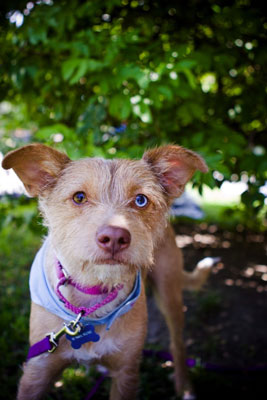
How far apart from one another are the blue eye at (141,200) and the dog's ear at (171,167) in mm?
337

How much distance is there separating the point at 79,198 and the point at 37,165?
1.38 feet

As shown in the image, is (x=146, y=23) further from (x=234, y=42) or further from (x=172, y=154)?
(x=172, y=154)

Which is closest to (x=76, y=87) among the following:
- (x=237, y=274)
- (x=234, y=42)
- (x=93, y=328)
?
(x=234, y=42)

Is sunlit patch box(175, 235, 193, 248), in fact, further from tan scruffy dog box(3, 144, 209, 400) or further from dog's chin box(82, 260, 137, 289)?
dog's chin box(82, 260, 137, 289)

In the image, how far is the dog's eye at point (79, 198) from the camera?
218cm

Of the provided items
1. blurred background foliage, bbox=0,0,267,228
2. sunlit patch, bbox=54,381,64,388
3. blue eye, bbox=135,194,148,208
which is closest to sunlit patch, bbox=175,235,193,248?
blurred background foliage, bbox=0,0,267,228

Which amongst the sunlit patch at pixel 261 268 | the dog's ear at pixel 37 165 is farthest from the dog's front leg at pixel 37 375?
the sunlit patch at pixel 261 268

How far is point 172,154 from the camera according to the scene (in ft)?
8.13

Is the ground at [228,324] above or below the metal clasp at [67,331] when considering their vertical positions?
below

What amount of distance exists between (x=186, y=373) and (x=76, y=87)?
3389 mm

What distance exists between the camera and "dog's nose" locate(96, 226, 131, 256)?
1.78 meters

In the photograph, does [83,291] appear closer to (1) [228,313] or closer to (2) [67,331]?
(2) [67,331]

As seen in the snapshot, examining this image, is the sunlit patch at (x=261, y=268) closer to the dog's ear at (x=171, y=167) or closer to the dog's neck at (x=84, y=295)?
the dog's ear at (x=171, y=167)

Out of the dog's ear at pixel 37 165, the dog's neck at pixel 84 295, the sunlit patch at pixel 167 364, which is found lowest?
the sunlit patch at pixel 167 364
